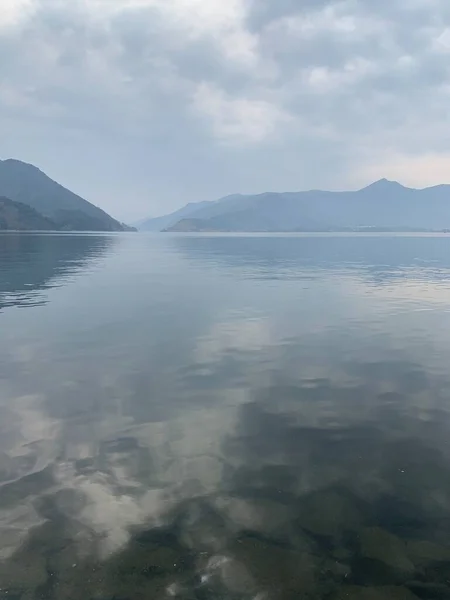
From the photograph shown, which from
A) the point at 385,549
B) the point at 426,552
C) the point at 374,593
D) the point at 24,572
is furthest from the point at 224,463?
the point at 24,572

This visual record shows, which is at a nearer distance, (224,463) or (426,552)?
(426,552)

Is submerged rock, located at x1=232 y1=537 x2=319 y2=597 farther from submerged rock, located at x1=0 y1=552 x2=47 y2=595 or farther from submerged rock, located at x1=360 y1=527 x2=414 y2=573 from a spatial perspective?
submerged rock, located at x1=0 y1=552 x2=47 y2=595

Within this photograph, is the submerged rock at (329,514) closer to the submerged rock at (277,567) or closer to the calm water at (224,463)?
the calm water at (224,463)

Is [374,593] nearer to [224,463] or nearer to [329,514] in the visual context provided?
[329,514]

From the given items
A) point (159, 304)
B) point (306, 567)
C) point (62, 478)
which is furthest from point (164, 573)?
point (159, 304)

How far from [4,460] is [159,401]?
7276 mm

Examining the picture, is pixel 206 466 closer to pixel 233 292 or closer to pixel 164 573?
pixel 164 573

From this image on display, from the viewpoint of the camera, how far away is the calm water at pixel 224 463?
1070 cm

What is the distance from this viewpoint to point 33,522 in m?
12.3

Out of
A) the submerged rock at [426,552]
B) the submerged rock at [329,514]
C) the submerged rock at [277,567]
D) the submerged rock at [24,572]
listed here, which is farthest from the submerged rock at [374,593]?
the submerged rock at [24,572]

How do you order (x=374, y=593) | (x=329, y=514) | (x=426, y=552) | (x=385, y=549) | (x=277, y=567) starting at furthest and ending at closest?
(x=329, y=514)
(x=385, y=549)
(x=426, y=552)
(x=277, y=567)
(x=374, y=593)

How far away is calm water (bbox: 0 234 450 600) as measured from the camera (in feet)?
35.1

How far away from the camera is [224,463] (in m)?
15.6

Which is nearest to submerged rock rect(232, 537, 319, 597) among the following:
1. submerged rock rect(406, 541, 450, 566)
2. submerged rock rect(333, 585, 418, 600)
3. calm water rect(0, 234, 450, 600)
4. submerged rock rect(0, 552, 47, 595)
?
calm water rect(0, 234, 450, 600)
